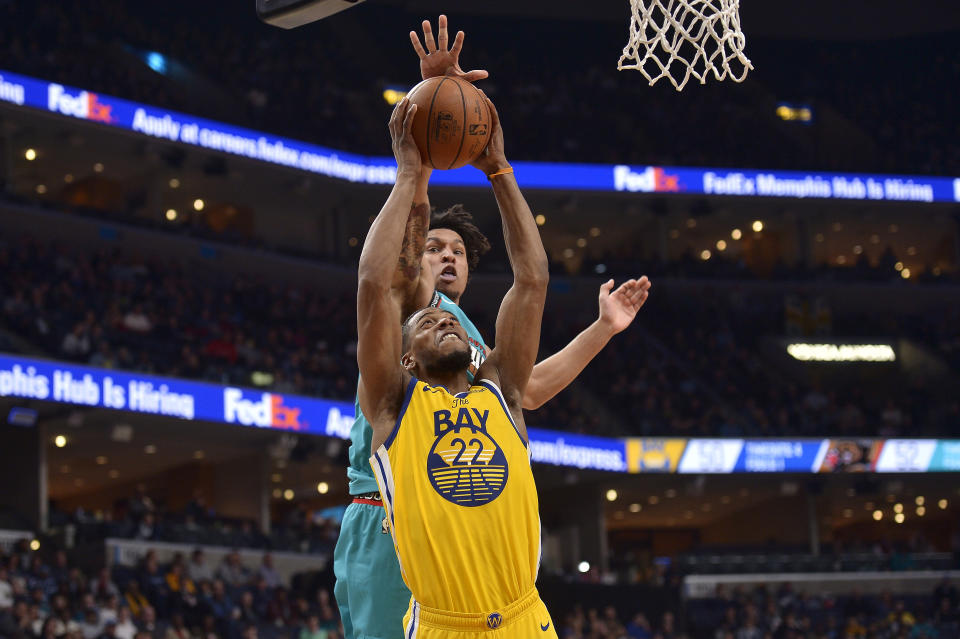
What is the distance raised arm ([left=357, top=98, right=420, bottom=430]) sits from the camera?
3977mm

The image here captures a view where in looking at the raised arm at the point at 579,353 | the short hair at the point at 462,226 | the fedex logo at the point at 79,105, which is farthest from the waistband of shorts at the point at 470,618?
the fedex logo at the point at 79,105

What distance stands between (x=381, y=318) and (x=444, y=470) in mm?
488

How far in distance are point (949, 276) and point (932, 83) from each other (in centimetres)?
582

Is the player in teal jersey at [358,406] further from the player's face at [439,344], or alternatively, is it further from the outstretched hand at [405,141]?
the player's face at [439,344]

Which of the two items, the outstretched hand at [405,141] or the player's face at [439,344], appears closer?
the player's face at [439,344]

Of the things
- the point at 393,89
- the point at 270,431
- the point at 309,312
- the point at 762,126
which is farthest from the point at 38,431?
the point at 762,126

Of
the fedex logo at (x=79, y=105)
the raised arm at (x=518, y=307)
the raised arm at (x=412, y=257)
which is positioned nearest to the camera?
the raised arm at (x=518, y=307)

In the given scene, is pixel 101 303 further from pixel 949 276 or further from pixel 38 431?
pixel 949 276

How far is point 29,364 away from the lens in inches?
721

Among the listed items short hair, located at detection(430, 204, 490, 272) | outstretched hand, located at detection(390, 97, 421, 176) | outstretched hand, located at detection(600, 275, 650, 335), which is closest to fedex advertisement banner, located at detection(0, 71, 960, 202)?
short hair, located at detection(430, 204, 490, 272)

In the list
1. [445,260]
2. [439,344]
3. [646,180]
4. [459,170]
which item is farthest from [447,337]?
[646,180]

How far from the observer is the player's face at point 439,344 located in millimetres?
4062

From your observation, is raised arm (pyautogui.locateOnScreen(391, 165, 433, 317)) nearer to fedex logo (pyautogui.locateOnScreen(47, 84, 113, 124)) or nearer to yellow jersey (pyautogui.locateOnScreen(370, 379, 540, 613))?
yellow jersey (pyautogui.locateOnScreen(370, 379, 540, 613))

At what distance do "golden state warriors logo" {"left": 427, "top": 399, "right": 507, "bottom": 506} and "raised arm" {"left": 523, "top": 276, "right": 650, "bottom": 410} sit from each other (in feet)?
3.09
